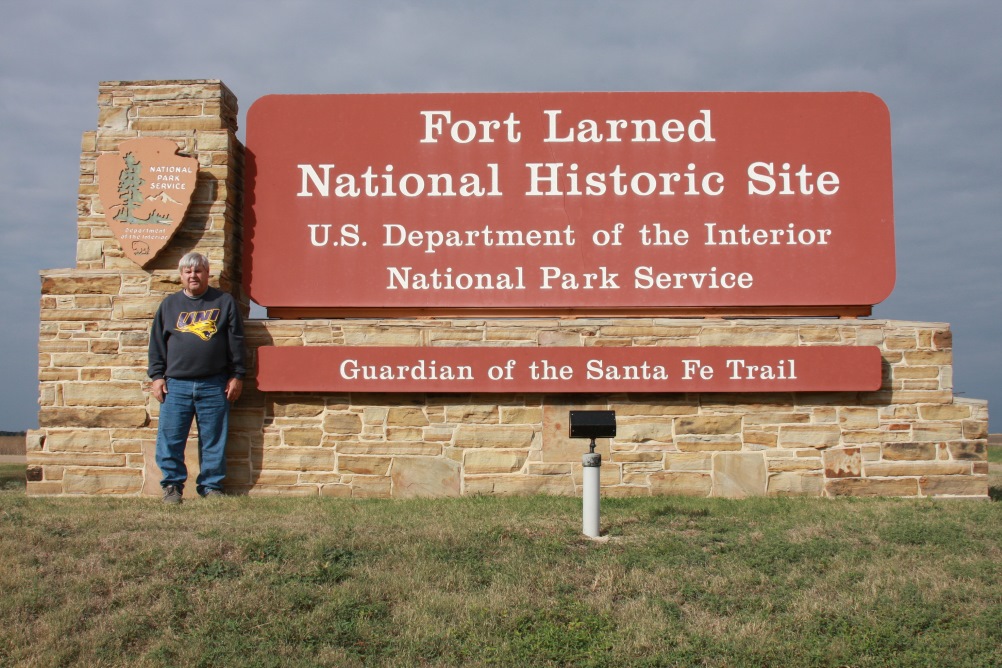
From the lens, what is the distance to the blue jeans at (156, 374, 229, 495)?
7.49m

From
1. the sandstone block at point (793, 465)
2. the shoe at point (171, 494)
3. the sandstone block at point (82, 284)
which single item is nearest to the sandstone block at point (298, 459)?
the shoe at point (171, 494)

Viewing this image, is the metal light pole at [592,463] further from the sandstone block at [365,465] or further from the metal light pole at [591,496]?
the sandstone block at [365,465]

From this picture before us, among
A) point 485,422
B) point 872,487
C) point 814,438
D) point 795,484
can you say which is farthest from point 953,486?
point 485,422

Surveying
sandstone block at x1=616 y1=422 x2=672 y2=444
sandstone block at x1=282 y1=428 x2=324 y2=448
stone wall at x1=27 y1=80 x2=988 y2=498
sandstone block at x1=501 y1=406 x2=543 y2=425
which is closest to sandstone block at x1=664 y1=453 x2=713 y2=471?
stone wall at x1=27 y1=80 x2=988 y2=498

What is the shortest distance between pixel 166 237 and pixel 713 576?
5530 millimetres

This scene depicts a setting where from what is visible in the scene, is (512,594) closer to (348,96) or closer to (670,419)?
(670,419)

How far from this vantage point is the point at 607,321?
25.9 feet

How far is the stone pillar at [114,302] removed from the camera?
787 centimetres

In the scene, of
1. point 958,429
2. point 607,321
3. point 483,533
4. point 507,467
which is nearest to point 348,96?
point 607,321

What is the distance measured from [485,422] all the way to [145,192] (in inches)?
147

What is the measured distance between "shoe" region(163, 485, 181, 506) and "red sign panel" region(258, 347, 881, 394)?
1.11 m

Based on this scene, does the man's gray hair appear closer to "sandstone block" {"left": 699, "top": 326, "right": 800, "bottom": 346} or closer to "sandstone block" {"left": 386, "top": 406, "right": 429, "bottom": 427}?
"sandstone block" {"left": 386, "top": 406, "right": 429, "bottom": 427}

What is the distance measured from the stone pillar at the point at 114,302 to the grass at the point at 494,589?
125cm

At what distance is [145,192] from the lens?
798cm
